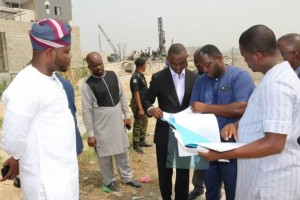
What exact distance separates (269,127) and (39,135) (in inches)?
57.2

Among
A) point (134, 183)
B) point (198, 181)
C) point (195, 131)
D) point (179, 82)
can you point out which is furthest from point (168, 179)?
point (195, 131)

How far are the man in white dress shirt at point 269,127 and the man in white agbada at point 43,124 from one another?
0.98 m

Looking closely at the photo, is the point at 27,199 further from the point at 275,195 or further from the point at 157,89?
the point at 157,89

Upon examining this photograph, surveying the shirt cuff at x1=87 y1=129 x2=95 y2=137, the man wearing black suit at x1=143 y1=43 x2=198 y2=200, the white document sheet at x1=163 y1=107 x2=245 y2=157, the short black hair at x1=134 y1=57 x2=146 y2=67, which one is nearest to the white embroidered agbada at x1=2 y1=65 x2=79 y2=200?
the white document sheet at x1=163 y1=107 x2=245 y2=157

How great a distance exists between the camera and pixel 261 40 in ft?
6.19

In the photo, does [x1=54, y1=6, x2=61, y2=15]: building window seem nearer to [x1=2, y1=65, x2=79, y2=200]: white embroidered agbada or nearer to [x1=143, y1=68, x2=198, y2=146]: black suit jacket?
[x1=143, y1=68, x2=198, y2=146]: black suit jacket

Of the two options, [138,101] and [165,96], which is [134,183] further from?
[138,101]

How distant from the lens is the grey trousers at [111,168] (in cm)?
456

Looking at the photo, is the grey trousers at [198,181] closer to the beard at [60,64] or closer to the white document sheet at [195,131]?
the white document sheet at [195,131]

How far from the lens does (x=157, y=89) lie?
3.74 m

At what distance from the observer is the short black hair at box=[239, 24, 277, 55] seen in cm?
189

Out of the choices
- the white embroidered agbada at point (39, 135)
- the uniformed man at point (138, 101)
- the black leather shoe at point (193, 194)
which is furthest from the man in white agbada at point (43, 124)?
the uniformed man at point (138, 101)

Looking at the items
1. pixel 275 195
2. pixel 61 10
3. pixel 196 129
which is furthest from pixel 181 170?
pixel 61 10

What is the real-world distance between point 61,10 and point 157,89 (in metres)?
45.3
